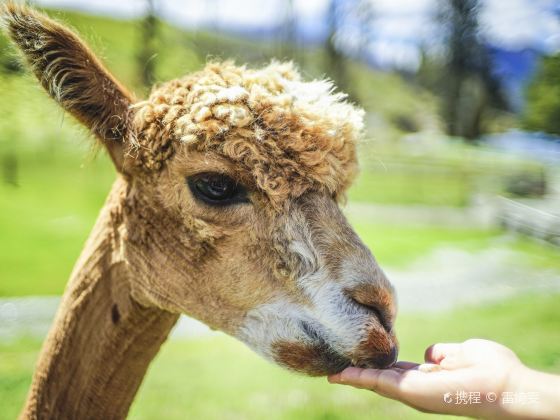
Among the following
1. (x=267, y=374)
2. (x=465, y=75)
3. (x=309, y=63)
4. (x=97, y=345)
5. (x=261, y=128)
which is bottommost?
(x=97, y=345)

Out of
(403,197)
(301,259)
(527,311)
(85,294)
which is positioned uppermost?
(403,197)

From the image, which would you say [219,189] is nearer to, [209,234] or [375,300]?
[209,234]

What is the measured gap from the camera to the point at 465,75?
883cm

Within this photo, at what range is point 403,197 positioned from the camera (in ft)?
48.3

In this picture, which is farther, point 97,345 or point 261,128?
point 97,345

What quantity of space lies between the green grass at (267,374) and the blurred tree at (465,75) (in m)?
3.68

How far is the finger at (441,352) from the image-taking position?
201cm

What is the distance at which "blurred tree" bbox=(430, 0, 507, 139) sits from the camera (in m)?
7.09

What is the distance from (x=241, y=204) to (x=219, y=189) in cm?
12

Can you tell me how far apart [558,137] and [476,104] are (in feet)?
14.8

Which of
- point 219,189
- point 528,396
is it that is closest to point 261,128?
point 219,189

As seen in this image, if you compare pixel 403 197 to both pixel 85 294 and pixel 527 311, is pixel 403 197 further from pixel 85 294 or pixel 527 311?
pixel 85 294

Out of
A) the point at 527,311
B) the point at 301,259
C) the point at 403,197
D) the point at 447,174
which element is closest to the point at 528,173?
the point at 527,311

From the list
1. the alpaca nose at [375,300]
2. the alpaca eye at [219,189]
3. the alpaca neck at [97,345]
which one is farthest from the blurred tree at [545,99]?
the alpaca neck at [97,345]
